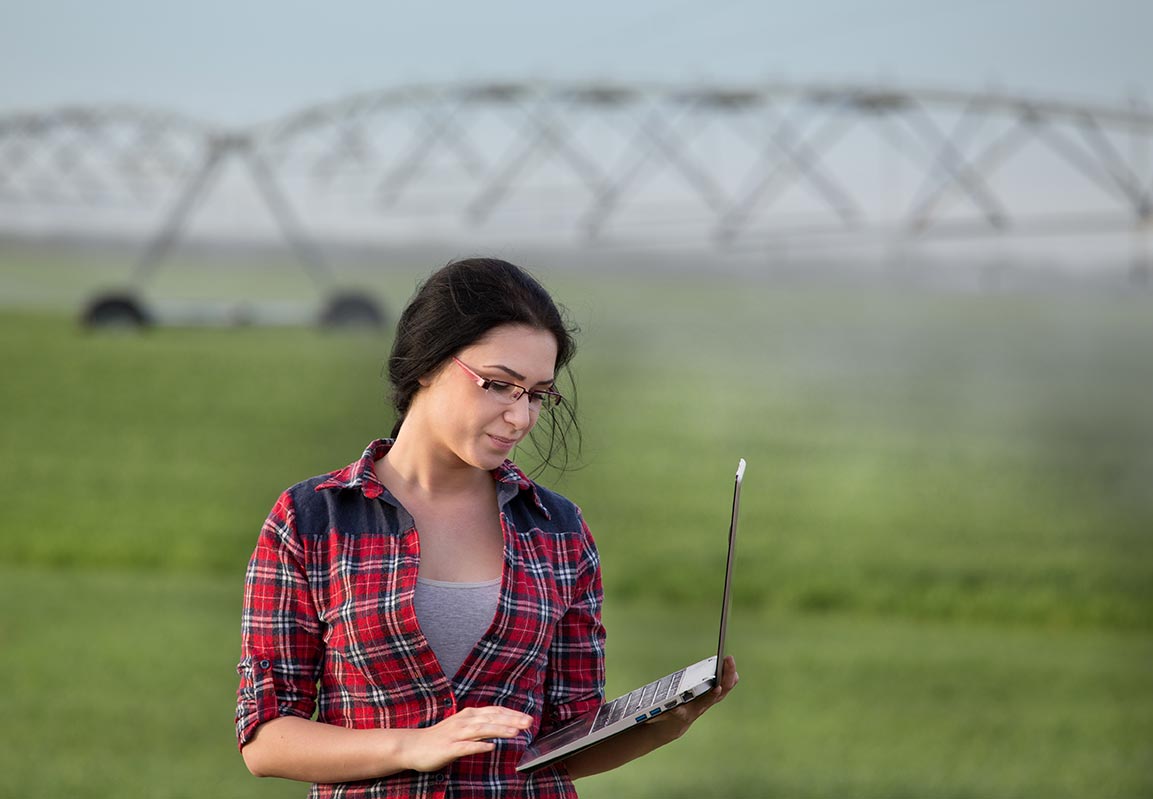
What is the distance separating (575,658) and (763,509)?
6.45m

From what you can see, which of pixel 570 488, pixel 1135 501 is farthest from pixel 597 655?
pixel 1135 501

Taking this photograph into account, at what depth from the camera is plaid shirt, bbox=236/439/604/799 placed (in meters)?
1.22

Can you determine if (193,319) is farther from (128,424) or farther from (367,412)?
(367,412)

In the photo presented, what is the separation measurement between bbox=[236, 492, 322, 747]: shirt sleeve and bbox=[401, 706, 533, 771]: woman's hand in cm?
12

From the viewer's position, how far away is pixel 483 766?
126 centimetres

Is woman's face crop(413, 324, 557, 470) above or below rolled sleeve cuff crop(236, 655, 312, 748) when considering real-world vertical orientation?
above

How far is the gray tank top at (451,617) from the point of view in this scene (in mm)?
1248

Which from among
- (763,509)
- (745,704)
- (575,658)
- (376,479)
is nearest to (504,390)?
(376,479)

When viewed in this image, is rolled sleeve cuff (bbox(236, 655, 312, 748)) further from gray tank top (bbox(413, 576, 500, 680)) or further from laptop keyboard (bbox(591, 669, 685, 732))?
laptop keyboard (bbox(591, 669, 685, 732))

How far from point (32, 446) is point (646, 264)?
315cm

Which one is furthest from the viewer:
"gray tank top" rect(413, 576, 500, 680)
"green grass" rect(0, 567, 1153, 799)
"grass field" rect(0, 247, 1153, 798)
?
"grass field" rect(0, 247, 1153, 798)

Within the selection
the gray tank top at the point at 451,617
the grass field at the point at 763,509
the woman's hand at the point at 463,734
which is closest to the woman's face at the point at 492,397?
the gray tank top at the point at 451,617

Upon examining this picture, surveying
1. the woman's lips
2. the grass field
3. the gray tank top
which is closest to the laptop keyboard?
the gray tank top

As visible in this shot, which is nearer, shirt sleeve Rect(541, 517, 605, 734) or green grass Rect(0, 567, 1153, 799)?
shirt sleeve Rect(541, 517, 605, 734)
